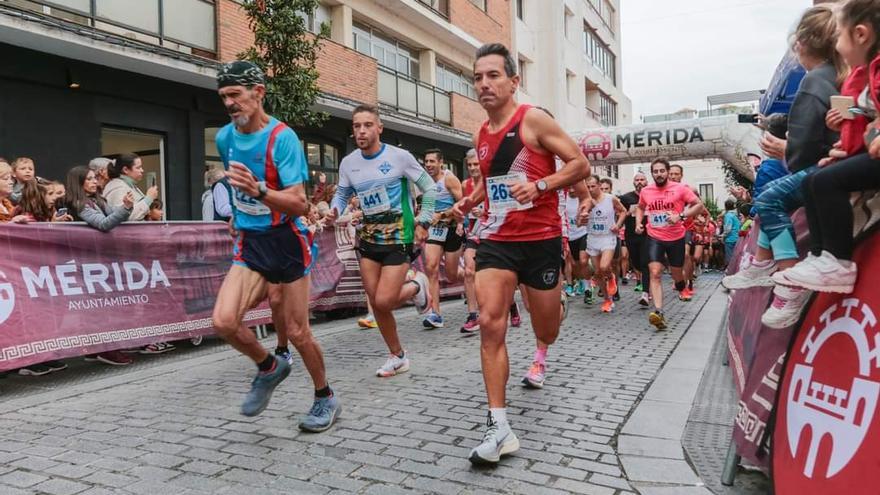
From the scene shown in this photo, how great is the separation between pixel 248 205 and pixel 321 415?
137 centimetres

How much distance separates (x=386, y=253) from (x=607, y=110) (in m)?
Answer: 41.9

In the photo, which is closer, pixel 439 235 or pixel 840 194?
pixel 840 194

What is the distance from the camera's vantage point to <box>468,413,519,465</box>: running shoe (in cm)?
321

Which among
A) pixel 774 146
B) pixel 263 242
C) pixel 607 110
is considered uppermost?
pixel 607 110

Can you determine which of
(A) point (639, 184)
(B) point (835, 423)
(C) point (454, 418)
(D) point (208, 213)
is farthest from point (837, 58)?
(A) point (639, 184)

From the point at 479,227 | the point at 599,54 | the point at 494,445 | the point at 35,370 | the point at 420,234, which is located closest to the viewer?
the point at 494,445

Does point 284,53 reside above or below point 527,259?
above

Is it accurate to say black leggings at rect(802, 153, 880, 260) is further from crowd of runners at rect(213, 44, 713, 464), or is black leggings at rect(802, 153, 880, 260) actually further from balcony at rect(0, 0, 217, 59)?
balcony at rect(0, 0, 217, 59)

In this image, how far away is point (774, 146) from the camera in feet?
11.2

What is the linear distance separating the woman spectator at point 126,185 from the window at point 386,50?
38.8 feet

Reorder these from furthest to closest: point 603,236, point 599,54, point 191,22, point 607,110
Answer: point 607,110 → point 599,54 → point 191,22 → point 603,236

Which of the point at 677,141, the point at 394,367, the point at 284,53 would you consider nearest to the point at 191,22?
the point at 284,53

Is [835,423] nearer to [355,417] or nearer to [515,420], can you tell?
[515,420]

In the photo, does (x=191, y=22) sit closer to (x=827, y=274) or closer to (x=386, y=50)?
(x=386, y=50)
